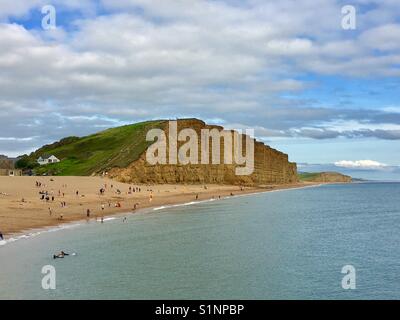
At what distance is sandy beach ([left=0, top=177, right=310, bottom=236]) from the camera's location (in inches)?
1904

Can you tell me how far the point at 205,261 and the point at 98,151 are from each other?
4860 inches

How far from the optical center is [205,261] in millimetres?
31594

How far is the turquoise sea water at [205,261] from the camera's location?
24.0 meters

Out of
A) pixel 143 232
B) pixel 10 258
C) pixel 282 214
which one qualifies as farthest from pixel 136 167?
pixel 10 258

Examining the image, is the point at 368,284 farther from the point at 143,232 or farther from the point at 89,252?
the point at 143,232

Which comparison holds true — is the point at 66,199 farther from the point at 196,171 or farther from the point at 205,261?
the point at 196,171

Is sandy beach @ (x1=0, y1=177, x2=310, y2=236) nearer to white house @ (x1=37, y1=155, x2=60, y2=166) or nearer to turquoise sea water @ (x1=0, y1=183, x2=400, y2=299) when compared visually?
turquoise sea water @ (x1=0, y1=183, x2=400, y2=299)

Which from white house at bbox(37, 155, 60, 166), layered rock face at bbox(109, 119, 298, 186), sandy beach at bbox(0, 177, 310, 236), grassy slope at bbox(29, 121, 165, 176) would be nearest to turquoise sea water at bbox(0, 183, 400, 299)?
sandy beach at bbox(0, 177, 310, 236)

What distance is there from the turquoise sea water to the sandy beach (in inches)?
212

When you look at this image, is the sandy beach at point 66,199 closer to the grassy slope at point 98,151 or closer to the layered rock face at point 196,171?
the layered rock face at point 196,171

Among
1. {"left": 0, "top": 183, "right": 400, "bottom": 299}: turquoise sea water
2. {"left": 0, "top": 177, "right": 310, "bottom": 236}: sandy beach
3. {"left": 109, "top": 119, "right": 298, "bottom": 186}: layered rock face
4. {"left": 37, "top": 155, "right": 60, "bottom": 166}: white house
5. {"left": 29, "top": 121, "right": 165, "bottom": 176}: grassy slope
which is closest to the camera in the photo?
{"left": 0, "top": 183, "right": 400, "bottom": 299}: turquoise sea water

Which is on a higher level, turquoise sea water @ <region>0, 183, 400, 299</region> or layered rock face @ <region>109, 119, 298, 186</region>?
layered rock face @ <region>109, 119, 298, 186</region>

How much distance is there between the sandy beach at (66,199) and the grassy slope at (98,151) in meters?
17.4

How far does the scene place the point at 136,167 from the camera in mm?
116875
